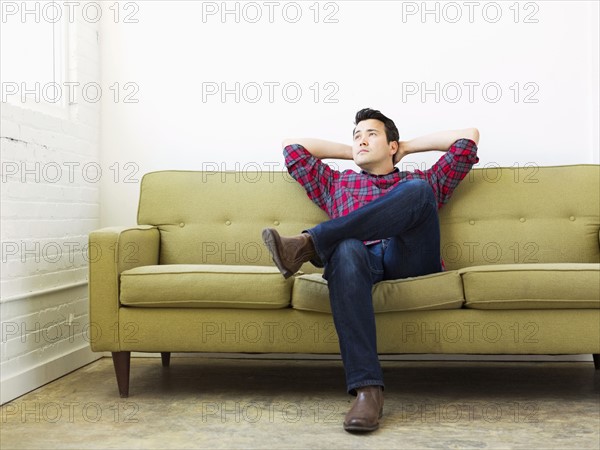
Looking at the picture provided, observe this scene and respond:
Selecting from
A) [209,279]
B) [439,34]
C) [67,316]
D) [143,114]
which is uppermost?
[439,34]

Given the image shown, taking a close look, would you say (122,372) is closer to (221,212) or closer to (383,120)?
(221,212)

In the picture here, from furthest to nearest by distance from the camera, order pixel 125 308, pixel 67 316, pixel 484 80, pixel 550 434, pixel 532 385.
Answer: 1. pixel 484 80
2. pixel 67 316
3. pixel 532 385
4. pixel 125 308
5. pixel 550 434

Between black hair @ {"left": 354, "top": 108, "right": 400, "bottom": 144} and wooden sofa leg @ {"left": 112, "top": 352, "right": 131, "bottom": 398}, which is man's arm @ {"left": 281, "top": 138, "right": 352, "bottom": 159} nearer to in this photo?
black hair @ {"left": 354, "top": 108, "right": 400, "bottom": 144}

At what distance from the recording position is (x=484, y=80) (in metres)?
3.46

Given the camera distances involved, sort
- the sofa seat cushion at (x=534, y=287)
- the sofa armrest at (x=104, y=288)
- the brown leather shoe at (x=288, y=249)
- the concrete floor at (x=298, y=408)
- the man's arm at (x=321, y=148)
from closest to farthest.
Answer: the concrete floor at (x=298, y=408) < the brown leather shoe at (x=288, y=249) < the sofa seat cushion at (x=534, y=287) < the sofa armrest at (x=104, y=288) < the man's arm at (x=321, y=148)

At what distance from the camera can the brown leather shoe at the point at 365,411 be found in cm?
211

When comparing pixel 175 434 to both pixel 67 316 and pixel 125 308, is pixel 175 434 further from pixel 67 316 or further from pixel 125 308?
pixel 67 316

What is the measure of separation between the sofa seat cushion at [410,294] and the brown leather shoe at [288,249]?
0.21 metres

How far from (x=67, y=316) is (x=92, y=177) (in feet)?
2.41

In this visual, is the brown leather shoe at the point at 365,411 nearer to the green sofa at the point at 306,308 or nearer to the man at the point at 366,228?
the man at the point at 366,228

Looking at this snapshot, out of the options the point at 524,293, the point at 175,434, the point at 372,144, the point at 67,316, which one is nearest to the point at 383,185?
the point at 372,144

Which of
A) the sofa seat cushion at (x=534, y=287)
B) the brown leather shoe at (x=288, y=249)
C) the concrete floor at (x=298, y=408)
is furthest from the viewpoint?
the sofa seat cushion at (x=534, y=287)

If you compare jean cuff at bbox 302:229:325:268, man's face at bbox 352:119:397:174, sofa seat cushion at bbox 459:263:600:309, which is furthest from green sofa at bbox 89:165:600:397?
man's face at bbox 352:119:397:174

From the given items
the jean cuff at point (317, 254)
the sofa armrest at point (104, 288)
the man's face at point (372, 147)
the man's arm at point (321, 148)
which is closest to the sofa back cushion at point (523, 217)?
the man's face at point (372, 147)
